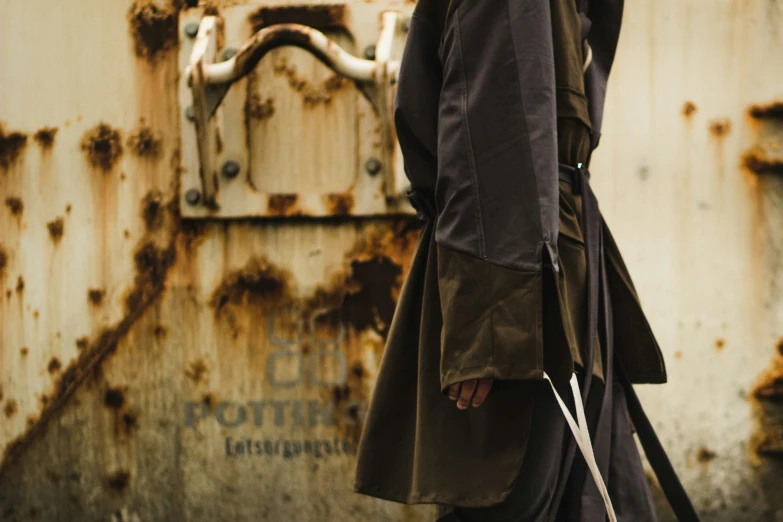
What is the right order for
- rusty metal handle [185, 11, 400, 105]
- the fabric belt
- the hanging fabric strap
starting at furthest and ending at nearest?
rusty metal handle [185, 11, 400, 105]
the hanging fabric strap
the fabric belt

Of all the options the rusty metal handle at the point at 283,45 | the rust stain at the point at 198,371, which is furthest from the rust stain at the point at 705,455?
the rust stain at the point at 198,371

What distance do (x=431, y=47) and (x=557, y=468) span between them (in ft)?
2.25

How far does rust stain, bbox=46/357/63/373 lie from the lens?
2266mm

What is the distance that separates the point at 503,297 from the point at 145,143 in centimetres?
121

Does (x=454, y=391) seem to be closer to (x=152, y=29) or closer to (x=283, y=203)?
(x=283, y=203)

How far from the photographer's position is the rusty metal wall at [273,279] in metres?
2.20

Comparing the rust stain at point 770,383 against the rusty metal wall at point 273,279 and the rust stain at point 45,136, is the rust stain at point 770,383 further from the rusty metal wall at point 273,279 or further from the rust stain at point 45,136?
the rust stain at point 45,136

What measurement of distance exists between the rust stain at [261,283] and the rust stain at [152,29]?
54 centimetres

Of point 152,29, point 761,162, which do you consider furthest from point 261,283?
point 761,162

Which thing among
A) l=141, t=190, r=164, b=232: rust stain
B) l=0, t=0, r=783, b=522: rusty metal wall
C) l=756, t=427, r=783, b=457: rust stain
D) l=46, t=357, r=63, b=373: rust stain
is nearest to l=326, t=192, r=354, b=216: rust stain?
l=0, t=0, r=783, b=522: rusty metal wall

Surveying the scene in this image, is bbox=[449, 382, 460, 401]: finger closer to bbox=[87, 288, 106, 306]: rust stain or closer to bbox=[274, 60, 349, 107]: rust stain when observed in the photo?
bbox=[274, 60, 349, 107]: rust stain

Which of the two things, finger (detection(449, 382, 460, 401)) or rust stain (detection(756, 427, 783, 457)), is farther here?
rust stain (detection(756, 427, 783, 457))

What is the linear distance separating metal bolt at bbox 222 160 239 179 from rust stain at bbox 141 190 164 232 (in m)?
0.18

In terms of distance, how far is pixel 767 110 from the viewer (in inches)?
85.7
